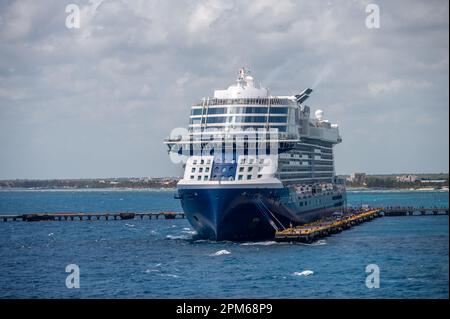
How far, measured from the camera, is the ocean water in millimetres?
54188

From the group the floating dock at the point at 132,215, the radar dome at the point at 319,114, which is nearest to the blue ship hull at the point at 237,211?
the radar dome at the point at 319,114

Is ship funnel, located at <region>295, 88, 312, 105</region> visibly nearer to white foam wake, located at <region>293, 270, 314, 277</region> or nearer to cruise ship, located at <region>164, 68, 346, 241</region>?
cruise ship, located at <region>164, 68, 346, 241</region>

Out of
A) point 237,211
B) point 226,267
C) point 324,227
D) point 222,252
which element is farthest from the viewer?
point 324,227

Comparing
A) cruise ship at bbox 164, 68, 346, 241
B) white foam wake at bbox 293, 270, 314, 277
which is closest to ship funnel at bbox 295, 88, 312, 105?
cruise ship at bbox 164, 68, 346, 241

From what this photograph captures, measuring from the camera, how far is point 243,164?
74375mm

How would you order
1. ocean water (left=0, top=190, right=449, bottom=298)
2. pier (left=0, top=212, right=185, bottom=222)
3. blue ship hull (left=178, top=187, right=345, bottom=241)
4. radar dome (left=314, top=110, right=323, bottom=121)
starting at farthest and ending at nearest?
pier (left=0, top=212, right=185, bottom=222)
radar dome (left=314, top=110, right=323, bottom=121)
blue ship hull (left=178, top=187, right=345, bottom=241)
ocean water (left=0, top=190, right=449, bottom=298)

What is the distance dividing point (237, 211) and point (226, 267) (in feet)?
41.2

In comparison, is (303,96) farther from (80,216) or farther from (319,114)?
(80,216)

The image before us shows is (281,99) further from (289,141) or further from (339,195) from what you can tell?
(339,195)

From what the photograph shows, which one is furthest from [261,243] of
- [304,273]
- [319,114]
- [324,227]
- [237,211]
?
[319,114]

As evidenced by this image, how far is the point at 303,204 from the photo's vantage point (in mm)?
86688

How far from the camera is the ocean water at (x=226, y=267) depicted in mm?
54188

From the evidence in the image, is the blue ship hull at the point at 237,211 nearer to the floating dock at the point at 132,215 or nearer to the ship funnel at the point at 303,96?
the ship funnel at the point at 303,96
